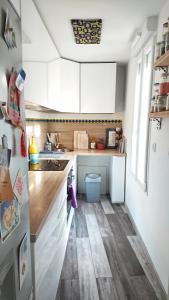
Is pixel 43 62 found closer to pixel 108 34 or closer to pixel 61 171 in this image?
pixel 108 34

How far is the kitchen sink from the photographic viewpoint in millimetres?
2328

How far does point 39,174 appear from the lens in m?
2.12

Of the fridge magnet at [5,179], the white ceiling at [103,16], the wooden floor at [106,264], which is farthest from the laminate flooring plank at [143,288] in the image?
the white ceiling at [103,16]

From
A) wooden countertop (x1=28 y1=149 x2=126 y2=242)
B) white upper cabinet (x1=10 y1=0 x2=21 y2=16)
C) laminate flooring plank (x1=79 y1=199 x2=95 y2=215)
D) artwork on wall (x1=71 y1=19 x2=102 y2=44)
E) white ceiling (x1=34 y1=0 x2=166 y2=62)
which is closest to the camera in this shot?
white upper cabinet (x1=10 y1=0 x2=21 y2=16)

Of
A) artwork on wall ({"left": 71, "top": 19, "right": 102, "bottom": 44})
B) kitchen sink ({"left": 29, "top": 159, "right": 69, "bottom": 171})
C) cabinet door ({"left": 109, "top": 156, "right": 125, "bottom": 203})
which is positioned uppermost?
artwork on wall ({"left": 71, "top": 19, "right": 102, "bottom": 44})

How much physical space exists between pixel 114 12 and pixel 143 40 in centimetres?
53

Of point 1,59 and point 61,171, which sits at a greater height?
point 1,59

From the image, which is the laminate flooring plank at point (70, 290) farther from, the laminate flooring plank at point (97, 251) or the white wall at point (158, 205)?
the white wall at point (158, 205)

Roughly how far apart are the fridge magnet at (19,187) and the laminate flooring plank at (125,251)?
1638 millimetres

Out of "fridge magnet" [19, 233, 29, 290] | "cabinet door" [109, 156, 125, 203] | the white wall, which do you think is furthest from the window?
"fridge magnet" [19, 233, 29, 290]

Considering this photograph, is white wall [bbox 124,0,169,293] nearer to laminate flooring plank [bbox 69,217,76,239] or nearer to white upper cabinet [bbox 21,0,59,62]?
laminate flooring plank [bbox 69,217,76,239]

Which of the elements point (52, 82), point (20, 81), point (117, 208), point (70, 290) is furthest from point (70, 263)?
point (52, 82)

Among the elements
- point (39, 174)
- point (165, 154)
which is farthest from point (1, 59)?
point (39, 174)

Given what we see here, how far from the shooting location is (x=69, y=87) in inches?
136
